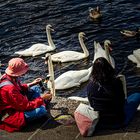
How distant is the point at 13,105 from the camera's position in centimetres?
863

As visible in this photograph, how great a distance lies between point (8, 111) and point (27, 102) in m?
0.40

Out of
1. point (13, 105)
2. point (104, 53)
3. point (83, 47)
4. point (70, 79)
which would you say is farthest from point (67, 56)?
point (13, 105)

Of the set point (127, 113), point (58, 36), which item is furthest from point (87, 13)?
point (127, 113)

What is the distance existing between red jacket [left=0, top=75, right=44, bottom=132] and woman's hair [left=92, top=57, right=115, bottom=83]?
1278 millimetres

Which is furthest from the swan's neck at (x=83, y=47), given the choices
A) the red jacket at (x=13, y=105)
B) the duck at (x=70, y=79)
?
the red jacket at (x=13, y=105)

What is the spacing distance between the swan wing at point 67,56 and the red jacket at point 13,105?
8.74 m

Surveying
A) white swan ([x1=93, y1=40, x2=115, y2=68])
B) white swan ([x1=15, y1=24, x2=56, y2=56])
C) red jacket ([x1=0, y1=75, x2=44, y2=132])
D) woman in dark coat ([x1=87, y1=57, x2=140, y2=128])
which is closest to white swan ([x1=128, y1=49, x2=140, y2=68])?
white swan ([x1=93, y1=40, x2=115, y2=68])

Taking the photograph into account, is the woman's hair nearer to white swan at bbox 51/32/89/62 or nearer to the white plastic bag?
the white plastic bag

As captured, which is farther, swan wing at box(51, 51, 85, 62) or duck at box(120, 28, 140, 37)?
duck at box(120, 28, 140, 37)

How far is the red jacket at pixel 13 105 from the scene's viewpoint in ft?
27.9

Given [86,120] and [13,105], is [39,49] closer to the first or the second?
[13,105]

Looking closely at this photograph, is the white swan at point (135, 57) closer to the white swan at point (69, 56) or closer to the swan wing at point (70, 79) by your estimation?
the swan wing at point (70, 79)

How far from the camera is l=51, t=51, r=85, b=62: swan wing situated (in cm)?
1762

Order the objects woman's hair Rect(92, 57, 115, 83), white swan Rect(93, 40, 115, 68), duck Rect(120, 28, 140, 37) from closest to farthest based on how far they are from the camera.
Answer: woman's hair Rect(92, 57, 115, 83)
white swan Rect(93, 40, 115, 68)
duck Rect(120, 28, 140, 37)
